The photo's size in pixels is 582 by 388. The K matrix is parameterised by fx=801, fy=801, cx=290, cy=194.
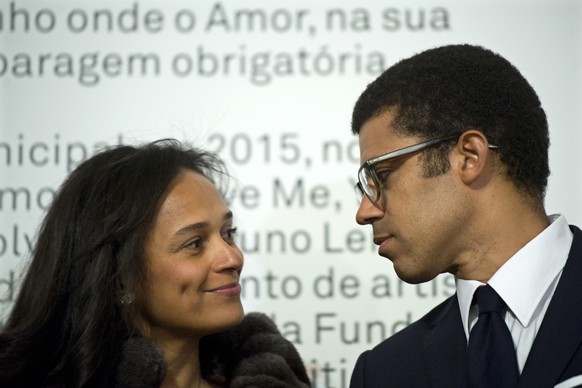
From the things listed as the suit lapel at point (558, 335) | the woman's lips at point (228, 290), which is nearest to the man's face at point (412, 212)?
the suit lapel at point (558, 335)

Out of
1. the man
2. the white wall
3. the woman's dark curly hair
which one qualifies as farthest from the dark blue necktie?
the white wall

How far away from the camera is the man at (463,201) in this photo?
171 centimetres

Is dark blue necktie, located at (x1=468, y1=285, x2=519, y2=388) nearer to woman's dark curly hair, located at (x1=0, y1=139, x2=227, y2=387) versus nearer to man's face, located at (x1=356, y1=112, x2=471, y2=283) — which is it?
man's face, located at (x1=356, y1=112, x2=471, y2=283)

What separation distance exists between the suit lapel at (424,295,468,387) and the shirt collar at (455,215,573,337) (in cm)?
17

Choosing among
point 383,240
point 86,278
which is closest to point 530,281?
point 383,240

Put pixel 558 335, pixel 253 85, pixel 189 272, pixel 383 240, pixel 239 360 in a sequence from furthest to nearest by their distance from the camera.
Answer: pixel 253 85 → pixel 239 360 → pixel 189 272 → pixel 383 240 → pixel 558 335

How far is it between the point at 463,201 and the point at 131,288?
89 cm

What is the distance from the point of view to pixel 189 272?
81.4 inches

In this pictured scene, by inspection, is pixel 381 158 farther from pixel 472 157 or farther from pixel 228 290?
pixel 228 290

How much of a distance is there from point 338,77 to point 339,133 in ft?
0.64

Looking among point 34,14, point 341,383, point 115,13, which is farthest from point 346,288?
point 34,14

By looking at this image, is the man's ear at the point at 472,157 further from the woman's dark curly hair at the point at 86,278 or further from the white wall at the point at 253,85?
the white wall at the point at 253,85

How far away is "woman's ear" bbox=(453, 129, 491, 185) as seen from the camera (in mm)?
1764

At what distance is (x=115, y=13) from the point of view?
2789 millimetres
